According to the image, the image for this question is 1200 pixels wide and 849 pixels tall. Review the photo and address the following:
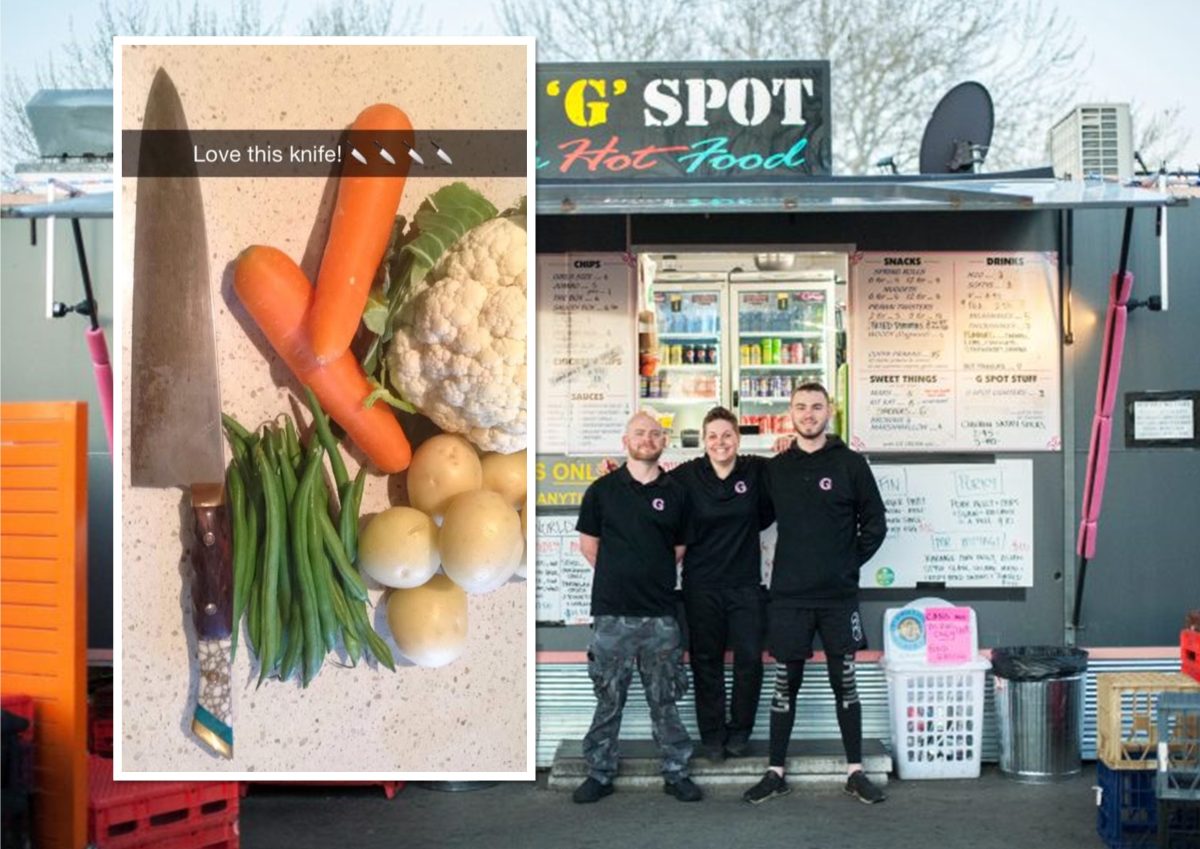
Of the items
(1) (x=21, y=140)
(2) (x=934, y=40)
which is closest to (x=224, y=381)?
(1) (x=21, y=140)

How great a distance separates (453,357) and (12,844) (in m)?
1.78

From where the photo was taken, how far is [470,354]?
3.64m

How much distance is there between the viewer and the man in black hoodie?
6555 millimetres

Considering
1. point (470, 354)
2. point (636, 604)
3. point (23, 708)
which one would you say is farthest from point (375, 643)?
point (636, 604)

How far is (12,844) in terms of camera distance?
414 centimetres

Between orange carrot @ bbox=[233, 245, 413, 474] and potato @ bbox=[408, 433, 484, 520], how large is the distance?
0.04 meters

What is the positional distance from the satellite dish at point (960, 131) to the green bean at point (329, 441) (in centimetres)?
449

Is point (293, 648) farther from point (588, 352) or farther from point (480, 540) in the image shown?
point (588, 352)

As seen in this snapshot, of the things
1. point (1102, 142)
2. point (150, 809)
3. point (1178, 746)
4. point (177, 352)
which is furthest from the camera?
point (1102, 142)

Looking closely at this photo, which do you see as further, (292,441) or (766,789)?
(766,789)

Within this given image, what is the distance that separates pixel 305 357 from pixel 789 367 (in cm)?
392

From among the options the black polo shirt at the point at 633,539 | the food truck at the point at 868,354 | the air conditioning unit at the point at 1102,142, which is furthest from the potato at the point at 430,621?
the air conditioning unit at the point at 1102,142

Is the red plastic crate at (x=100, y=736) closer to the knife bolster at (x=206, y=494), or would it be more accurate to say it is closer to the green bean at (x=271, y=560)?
the green bean at (x=271, y=560)

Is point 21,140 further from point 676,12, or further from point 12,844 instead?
point 676,12
